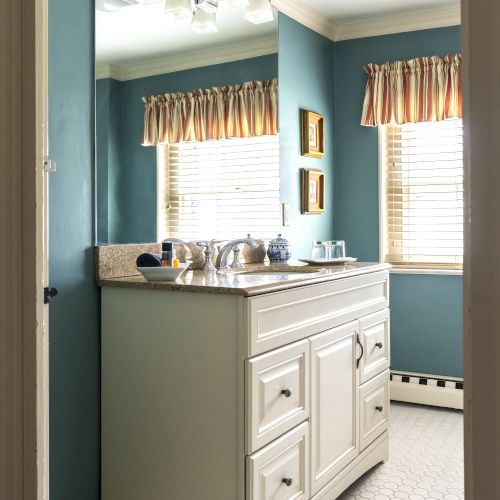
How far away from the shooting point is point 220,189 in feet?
9.98

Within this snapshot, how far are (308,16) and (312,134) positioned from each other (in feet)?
2.30

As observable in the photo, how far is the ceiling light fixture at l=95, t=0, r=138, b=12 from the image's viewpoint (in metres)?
2.27

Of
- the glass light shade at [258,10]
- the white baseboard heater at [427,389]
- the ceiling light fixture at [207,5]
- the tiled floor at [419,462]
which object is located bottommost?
the tiled floor at [419,462]

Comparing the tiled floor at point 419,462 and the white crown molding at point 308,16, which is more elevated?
the white crown molding at point 308,16

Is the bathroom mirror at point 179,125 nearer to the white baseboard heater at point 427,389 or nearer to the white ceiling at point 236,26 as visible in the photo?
the white ceiling at point 236,26

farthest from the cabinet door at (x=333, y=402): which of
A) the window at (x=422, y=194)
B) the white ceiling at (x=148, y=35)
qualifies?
the window at (x=422, y=194)

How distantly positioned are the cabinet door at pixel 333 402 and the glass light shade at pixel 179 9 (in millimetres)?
1453

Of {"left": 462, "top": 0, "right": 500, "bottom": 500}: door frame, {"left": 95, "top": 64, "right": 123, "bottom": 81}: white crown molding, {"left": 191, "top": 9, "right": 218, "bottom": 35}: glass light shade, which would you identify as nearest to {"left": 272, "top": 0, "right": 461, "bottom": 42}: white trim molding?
{"left": 191, "top": 9, "right": 218, "bottom": 35}: glass light shade

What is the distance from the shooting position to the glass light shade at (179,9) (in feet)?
8.43

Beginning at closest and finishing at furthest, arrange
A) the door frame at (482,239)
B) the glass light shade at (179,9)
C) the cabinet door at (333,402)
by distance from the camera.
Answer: the door frame at (482,239)
the cabinet door at (333,402)
the glass light shade at (179,9)

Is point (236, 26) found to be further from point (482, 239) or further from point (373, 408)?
point (482, 239)

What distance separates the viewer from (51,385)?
2.10 metres
